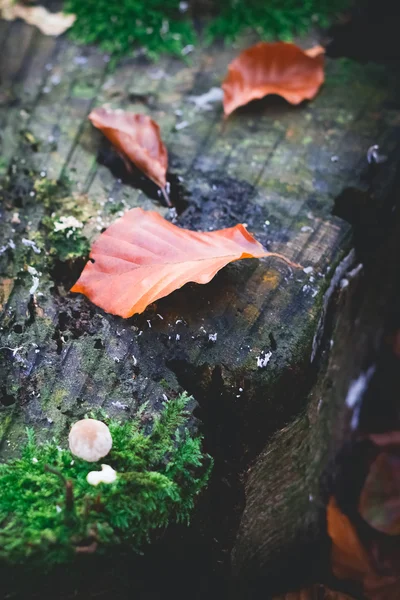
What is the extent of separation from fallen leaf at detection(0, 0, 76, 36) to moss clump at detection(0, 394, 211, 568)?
1.83 m

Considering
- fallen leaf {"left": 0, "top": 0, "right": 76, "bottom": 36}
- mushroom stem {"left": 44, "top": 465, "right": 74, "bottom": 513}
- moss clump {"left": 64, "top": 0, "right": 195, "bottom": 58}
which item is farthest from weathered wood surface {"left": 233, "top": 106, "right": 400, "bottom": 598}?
fallen leaf {"left": 0, "top": 0, "right": 76, "bottom": 36}

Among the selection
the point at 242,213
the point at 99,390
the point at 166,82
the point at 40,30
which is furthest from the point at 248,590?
the point at 40,30

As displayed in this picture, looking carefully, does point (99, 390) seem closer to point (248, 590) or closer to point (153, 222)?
point (153, 222)

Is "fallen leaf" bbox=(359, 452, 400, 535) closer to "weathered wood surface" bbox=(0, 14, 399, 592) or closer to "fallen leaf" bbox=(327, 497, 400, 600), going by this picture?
"fallen leaf" bbox=(327, 497, 400, 600)

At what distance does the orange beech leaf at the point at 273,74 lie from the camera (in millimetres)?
2041

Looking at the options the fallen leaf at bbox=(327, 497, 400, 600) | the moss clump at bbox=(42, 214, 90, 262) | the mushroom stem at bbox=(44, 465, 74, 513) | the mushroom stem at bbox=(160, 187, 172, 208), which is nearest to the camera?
the mushroom stem at bbox=(44, 465, 74, 513)

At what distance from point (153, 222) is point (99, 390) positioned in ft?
1.76

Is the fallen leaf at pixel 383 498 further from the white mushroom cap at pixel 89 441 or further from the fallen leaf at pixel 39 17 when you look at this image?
the fallen leaf at pixel 39 17

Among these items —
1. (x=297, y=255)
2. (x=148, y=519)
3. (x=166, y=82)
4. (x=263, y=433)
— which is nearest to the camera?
(x=148, y=519)

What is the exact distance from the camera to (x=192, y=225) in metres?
1.71

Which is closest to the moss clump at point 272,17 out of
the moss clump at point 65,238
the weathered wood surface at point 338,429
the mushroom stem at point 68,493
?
the weathered wood surface at point 338,429

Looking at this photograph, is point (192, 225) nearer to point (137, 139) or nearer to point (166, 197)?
point (166, 197)

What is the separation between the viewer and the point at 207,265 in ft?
4.78

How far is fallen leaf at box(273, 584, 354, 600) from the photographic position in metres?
1.84
